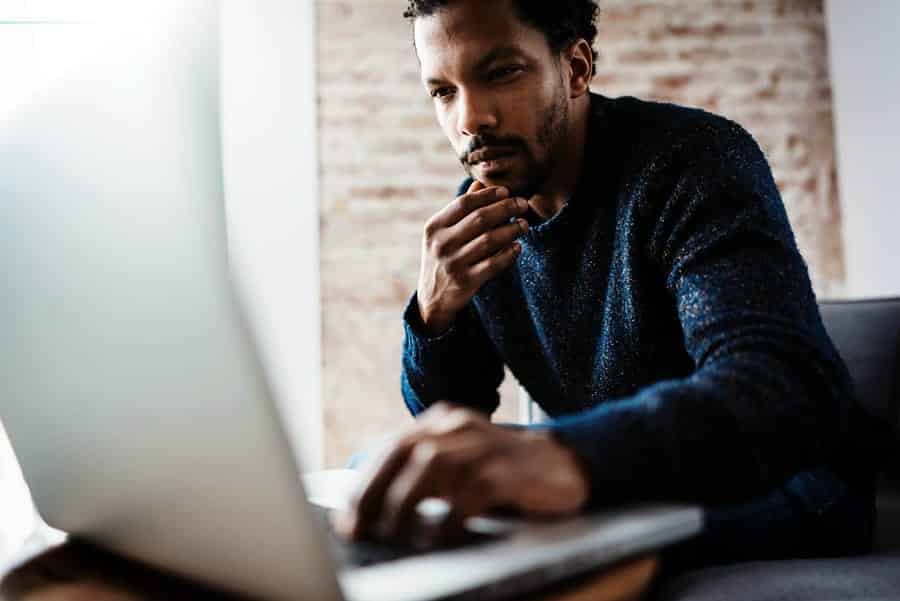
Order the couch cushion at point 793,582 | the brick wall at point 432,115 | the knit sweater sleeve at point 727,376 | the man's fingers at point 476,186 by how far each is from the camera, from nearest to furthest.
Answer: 1. the knit sweater sleeve at point 727,376
2. the couch cushion at point 793,582
3. the man's fingers at point 476,186
4. the brick wall at point 432,115

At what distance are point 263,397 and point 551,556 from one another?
13 centimetres

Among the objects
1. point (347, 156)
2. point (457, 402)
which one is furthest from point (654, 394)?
point (347, 156)

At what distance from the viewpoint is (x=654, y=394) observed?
0.50 metres

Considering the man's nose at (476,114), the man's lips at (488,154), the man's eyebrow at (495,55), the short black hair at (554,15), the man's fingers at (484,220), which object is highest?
the short black hair at (554,15)

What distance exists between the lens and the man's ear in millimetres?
1172

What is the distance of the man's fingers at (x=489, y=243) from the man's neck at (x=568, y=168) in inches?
5.7

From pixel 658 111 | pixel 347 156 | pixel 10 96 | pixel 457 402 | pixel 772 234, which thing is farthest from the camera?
pixel 347 156

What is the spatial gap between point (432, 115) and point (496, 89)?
1655 mm

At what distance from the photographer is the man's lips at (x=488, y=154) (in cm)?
108

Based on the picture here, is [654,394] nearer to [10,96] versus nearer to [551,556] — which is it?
[551,556]

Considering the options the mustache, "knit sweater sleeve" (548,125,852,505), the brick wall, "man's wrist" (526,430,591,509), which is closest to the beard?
the mustache

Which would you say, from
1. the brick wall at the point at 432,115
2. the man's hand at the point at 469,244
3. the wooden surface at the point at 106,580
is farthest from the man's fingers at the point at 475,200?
the brick wall at the point at 432,115

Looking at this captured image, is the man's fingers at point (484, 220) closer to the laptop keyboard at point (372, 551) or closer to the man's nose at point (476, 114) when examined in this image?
the man's nose at point (476, 114)

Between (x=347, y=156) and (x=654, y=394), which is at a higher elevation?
(x=347, y=156)
